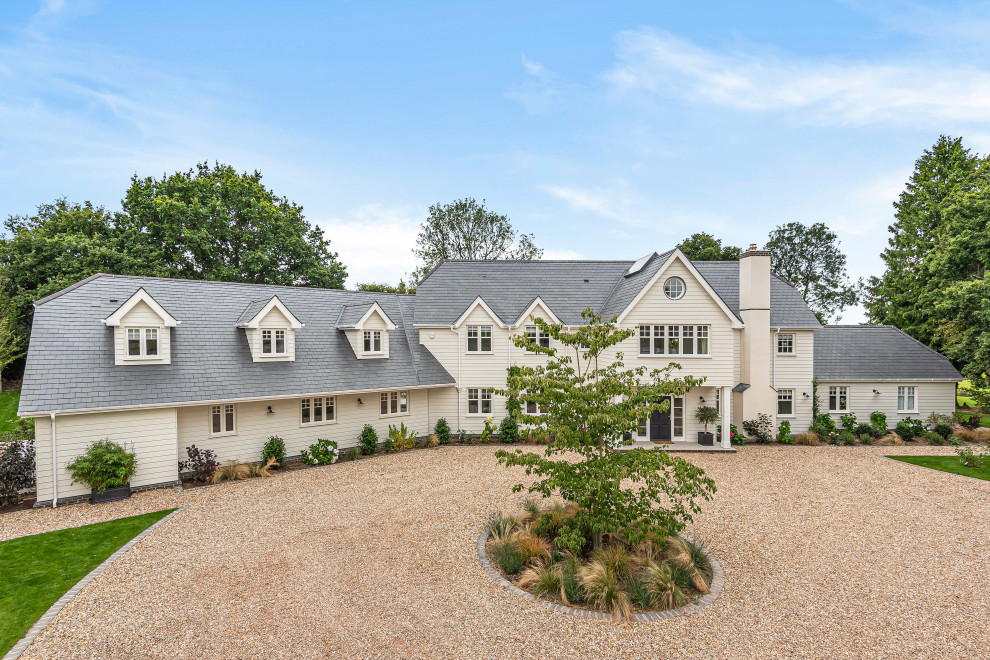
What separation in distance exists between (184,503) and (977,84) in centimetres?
2990

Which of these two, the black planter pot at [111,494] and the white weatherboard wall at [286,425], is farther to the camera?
the white weatherboard wall at [286,425]

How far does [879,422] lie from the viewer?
2209 centimetres

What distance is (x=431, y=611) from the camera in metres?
7.59

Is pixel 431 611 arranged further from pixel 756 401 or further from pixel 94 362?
pixel 756 401

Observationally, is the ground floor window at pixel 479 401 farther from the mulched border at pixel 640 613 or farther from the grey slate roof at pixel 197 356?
the mulched border at pixel 640 613

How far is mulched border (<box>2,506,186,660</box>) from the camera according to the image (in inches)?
261

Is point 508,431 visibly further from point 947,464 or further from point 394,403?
point 947,464

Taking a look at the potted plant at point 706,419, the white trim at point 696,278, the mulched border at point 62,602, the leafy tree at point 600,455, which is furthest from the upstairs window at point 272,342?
the potted plant at point 706,419

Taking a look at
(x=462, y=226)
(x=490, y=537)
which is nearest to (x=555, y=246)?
(x=462, y=226)

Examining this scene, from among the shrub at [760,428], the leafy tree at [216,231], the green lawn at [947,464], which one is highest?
the leafy tree at [216,231]

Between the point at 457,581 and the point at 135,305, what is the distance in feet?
48.2

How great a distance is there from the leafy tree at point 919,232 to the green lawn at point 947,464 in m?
12.5

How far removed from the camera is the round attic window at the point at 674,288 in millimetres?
20203

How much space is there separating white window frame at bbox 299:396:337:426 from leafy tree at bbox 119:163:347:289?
1607cm
